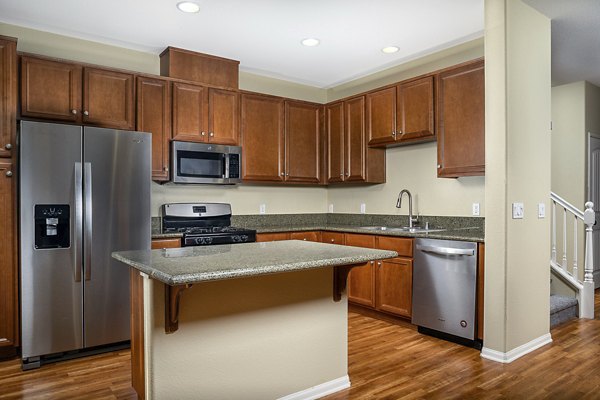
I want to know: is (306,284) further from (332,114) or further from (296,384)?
(332,114)

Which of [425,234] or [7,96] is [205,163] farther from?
[425,234]

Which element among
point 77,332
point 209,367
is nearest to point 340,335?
point 209,367

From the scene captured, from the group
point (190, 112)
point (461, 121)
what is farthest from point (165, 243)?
point (461, 121)

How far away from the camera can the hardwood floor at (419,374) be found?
2.49m

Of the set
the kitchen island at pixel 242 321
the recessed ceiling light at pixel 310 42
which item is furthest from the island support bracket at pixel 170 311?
the recessed ceiling light at pixel 310 42

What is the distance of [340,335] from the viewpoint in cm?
252

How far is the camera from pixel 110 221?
324 centimetres

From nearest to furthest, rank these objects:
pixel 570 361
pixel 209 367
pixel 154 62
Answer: pixel 209 367 → pixel 570 361 → pixel 154 62

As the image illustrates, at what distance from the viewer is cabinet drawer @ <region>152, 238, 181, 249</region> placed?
3.61 meters

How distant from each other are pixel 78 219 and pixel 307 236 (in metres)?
2.22

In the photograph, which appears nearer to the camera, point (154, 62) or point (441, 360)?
point (441, 360)

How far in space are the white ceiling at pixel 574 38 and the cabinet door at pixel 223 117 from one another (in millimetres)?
2699

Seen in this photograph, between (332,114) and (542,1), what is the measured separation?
2.38 metres

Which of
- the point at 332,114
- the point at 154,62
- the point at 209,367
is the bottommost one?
the point at 209,367
